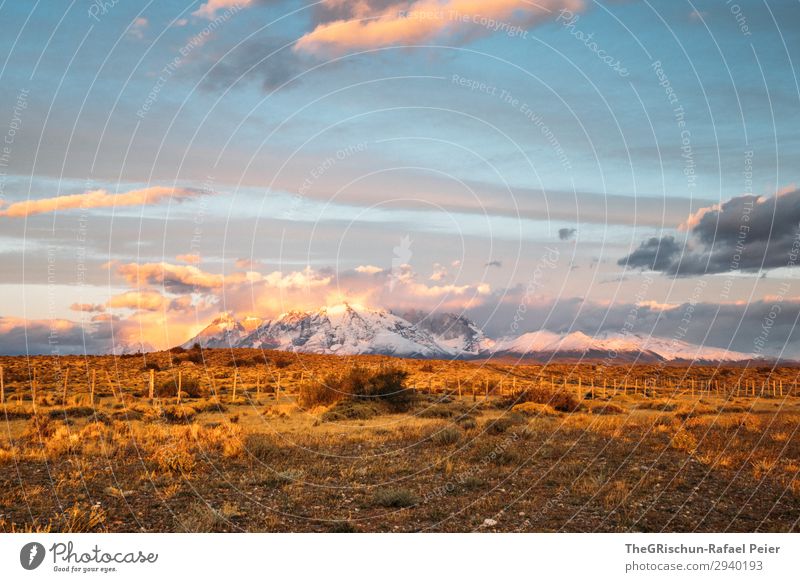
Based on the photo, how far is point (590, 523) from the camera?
16.7 m

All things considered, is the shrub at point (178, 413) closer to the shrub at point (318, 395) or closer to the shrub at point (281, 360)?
the shrub at point (318, 395)

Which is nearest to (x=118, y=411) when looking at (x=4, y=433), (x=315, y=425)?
(x=4, y=433)

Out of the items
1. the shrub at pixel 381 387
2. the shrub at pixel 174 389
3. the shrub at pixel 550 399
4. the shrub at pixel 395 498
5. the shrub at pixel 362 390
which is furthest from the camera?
the shrub at pixel 174 389

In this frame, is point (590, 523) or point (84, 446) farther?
point (84, 446)

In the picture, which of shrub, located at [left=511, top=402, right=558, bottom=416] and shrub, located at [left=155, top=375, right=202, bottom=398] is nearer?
shrub, located at [left=511, top=402, right=558, bottom=416]

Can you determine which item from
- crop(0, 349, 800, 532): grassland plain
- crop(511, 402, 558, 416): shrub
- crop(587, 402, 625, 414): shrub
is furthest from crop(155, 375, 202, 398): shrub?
crop(587, 402, 625, 414): shrub

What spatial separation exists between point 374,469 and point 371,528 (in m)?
5.75
